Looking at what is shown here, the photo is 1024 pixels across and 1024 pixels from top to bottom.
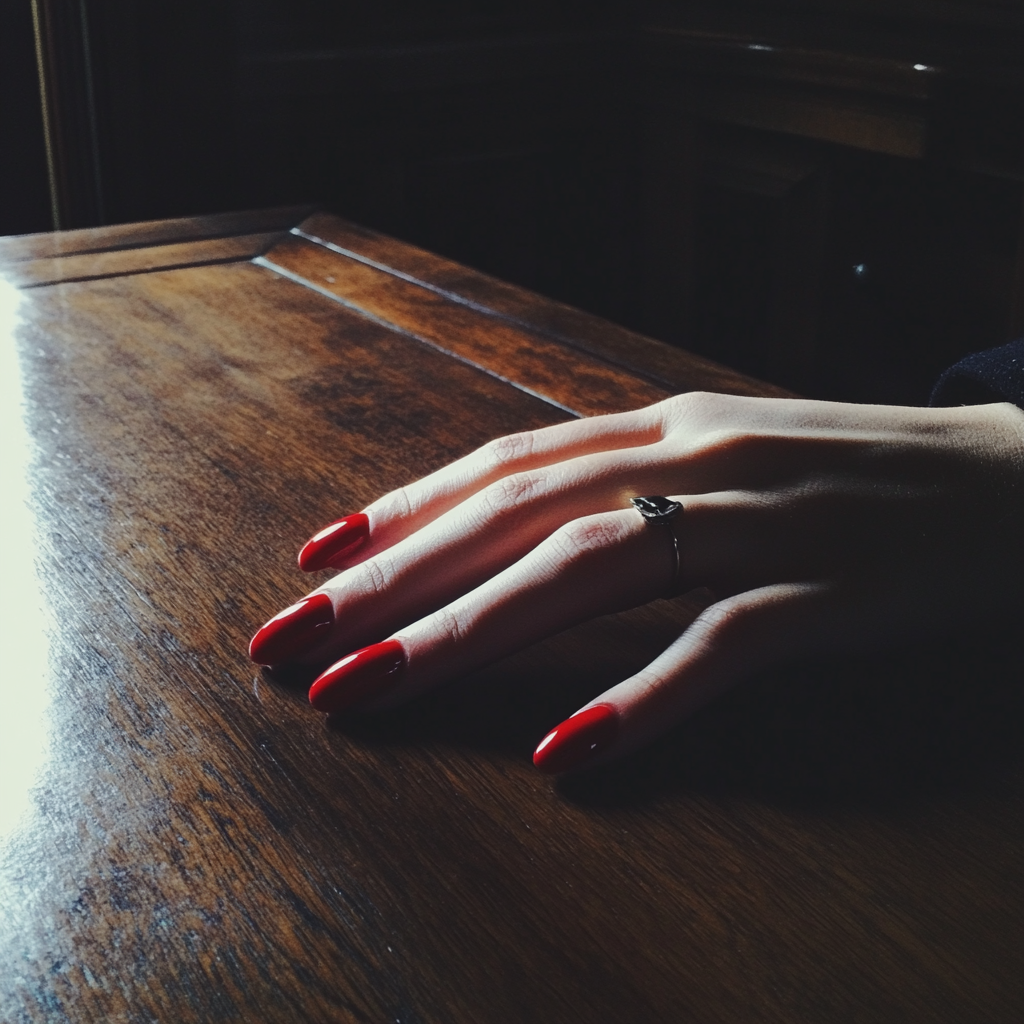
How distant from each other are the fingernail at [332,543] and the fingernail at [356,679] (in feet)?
0.33

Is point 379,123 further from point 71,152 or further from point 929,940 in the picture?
point 929,940

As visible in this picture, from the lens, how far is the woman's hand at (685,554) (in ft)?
1.37

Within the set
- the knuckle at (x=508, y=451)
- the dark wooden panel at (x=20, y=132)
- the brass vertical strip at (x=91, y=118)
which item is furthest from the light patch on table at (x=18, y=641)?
the dark wooden panel at (x=20, y=132)

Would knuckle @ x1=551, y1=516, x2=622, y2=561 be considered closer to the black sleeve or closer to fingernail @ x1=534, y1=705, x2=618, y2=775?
fingernail @ x1=534, y1=705, x2=618, y2=775

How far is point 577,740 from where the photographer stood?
379 millimetres

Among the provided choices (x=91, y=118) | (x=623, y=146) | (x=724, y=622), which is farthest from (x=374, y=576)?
(x=623, y=146)

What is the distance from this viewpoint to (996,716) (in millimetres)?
411

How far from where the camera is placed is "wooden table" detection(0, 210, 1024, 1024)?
0.97 ft

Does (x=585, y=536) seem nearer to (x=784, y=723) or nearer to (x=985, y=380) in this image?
(x=784, y=723)

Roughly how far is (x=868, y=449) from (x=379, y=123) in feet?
5.34

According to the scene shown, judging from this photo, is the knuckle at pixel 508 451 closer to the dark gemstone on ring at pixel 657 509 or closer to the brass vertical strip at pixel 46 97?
the dark gemstone on ring at pixel 657 509

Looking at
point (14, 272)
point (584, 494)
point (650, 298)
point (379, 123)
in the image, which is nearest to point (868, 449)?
point (584, 494)

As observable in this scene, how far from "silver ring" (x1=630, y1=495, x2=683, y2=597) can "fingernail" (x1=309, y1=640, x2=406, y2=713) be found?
119mm

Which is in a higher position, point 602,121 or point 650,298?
point 602,121
